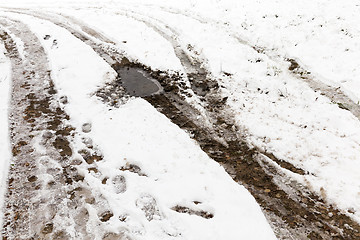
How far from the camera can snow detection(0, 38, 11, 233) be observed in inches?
232

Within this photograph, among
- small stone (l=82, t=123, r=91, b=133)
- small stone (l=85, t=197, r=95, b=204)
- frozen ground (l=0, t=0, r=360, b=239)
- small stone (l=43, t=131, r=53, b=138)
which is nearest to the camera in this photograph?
frozen ground (l=0, t=0, r=360, b=239)

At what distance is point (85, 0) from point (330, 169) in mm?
21266

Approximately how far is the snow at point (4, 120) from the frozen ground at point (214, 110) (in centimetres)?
9

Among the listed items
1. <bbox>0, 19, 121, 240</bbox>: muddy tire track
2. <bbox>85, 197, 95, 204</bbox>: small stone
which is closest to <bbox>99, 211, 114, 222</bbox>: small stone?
<bbox>0, 19, 121, 240</bbox>: muddy tire track

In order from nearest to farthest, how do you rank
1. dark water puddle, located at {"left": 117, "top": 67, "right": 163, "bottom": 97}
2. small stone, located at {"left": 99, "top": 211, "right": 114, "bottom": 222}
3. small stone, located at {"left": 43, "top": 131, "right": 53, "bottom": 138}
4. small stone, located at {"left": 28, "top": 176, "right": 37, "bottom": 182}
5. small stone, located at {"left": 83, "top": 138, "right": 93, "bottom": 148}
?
small stone, located at {"left": 99, "top": 211, "right": 114, "bottom": 222} < small stone, located at {"left": 28, "top": 176, "right": 37, "bottom": 182} < small stone, located at {"left": 83, "top": 138, "right": 93, "bottom": 148} < small stone, located at {"left": 43, "top": 131, "right": 53, "bottom": 138} < dark water puddle, located at {"left": 117, "top": 67, "right": 163, "bottom": 97}

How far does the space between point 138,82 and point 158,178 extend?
14.5ft

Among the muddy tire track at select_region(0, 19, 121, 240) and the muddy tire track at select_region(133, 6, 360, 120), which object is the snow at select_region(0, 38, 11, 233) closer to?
the muddy tire track at select_region(0, 19, 121, 240)

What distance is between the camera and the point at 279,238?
15.5ft

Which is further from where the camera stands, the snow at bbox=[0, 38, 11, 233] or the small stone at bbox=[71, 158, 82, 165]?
the small stone at bbox=[71, 158, 82, 165]

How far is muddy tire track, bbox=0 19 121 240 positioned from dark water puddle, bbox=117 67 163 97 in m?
2.30

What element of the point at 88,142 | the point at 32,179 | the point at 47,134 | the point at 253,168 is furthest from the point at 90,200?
the point at 253,168

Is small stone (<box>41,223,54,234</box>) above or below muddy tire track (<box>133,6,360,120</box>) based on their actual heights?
below

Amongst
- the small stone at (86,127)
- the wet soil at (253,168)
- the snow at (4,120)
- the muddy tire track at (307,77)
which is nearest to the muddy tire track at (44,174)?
the snow at (4,120)

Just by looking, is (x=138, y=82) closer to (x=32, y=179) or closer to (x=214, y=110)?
(x=214, y=110)
